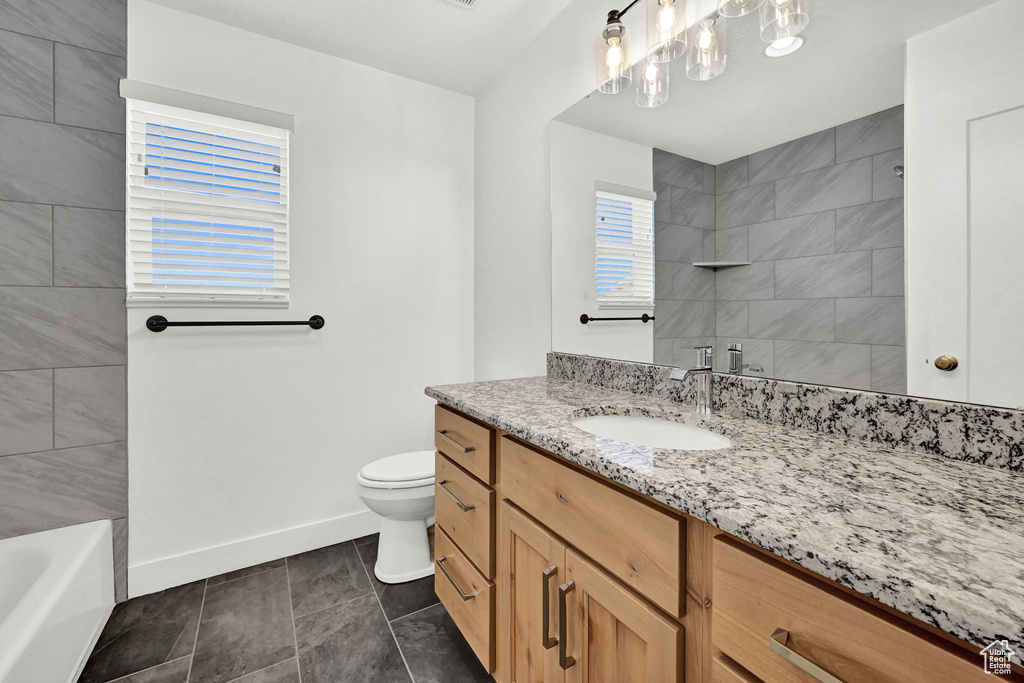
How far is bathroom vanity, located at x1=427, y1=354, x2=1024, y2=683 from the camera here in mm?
442

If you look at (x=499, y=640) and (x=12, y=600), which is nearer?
(x=499, y=640)

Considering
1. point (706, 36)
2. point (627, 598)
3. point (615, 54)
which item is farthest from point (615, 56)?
point (627, 598)

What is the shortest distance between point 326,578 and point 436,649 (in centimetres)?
70

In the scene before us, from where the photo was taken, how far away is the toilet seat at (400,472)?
1.85 metres

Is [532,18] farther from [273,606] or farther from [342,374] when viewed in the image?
[273,606]

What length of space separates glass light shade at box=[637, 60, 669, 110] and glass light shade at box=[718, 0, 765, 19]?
218mm

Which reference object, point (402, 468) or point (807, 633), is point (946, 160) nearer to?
point (807, 633)

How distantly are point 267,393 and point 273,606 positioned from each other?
89 centimetres

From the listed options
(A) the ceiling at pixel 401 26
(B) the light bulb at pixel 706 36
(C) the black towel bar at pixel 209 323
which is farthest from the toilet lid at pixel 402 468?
(A) the ceiling at pixel 401 26

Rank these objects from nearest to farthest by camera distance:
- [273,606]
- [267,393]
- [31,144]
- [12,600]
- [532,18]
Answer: [12,600], [31,144], [273,606], [532,18], [267,393]

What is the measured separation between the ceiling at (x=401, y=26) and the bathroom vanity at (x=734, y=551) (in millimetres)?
1680

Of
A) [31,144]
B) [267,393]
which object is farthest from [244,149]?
[267,393]

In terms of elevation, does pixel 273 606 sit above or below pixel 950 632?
below

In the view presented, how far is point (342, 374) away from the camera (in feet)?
7.39
